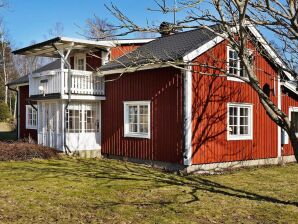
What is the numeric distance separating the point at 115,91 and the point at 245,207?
9.54 meters

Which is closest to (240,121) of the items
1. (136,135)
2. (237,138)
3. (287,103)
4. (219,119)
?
(237,138)

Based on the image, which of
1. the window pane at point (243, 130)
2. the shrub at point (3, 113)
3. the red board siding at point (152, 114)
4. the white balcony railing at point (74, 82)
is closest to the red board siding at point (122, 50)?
the white balcony railing at point (74, 82)

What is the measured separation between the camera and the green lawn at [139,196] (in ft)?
26.2

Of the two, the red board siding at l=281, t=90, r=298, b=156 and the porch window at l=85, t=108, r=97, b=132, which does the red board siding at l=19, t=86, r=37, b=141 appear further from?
the red board siding at l=281, t=90, r=298, b=156

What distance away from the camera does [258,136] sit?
1653cm

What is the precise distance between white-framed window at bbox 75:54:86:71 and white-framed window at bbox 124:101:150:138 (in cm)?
429

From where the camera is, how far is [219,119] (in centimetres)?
1483

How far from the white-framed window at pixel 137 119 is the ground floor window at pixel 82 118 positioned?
2.29 m

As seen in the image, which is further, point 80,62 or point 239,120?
point 80,62

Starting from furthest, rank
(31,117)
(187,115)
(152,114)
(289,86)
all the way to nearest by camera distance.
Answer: (31,117) < (289,86) < (152,114) < (187,115)

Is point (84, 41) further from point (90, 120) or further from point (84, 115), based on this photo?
point (90, 120)

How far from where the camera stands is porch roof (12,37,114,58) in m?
16.5

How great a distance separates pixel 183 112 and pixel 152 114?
1679mm

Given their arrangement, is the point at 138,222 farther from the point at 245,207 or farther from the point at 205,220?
the point at 245,207
